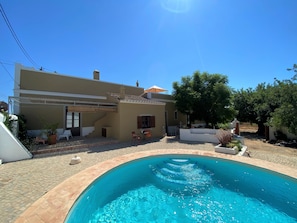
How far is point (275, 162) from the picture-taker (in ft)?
27.7

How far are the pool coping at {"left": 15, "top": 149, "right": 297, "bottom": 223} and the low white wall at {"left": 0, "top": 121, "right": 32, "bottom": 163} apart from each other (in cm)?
477

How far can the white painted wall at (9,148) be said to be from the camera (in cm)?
814

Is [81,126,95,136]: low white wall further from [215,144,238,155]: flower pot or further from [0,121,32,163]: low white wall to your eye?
[215,144,238,155]: flower pot

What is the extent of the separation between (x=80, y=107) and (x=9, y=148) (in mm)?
5126

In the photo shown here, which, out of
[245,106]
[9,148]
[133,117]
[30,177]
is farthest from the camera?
[245,106]

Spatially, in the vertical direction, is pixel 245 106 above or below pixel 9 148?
above

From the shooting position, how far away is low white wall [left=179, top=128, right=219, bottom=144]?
14.0 metres

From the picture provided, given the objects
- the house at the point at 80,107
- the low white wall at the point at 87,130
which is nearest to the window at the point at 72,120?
the house at the point at 80,107

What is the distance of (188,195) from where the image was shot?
19.7ft

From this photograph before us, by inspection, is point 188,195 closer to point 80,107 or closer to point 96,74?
point 80,107

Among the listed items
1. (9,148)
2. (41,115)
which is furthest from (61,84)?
(9,148)

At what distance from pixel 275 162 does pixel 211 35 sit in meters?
10.8

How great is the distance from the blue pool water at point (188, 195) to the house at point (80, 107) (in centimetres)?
676

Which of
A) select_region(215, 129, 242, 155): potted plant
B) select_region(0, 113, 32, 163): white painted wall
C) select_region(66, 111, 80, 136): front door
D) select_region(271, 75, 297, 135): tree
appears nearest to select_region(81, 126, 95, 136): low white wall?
select_region(66, 111, 80, 136): front door
